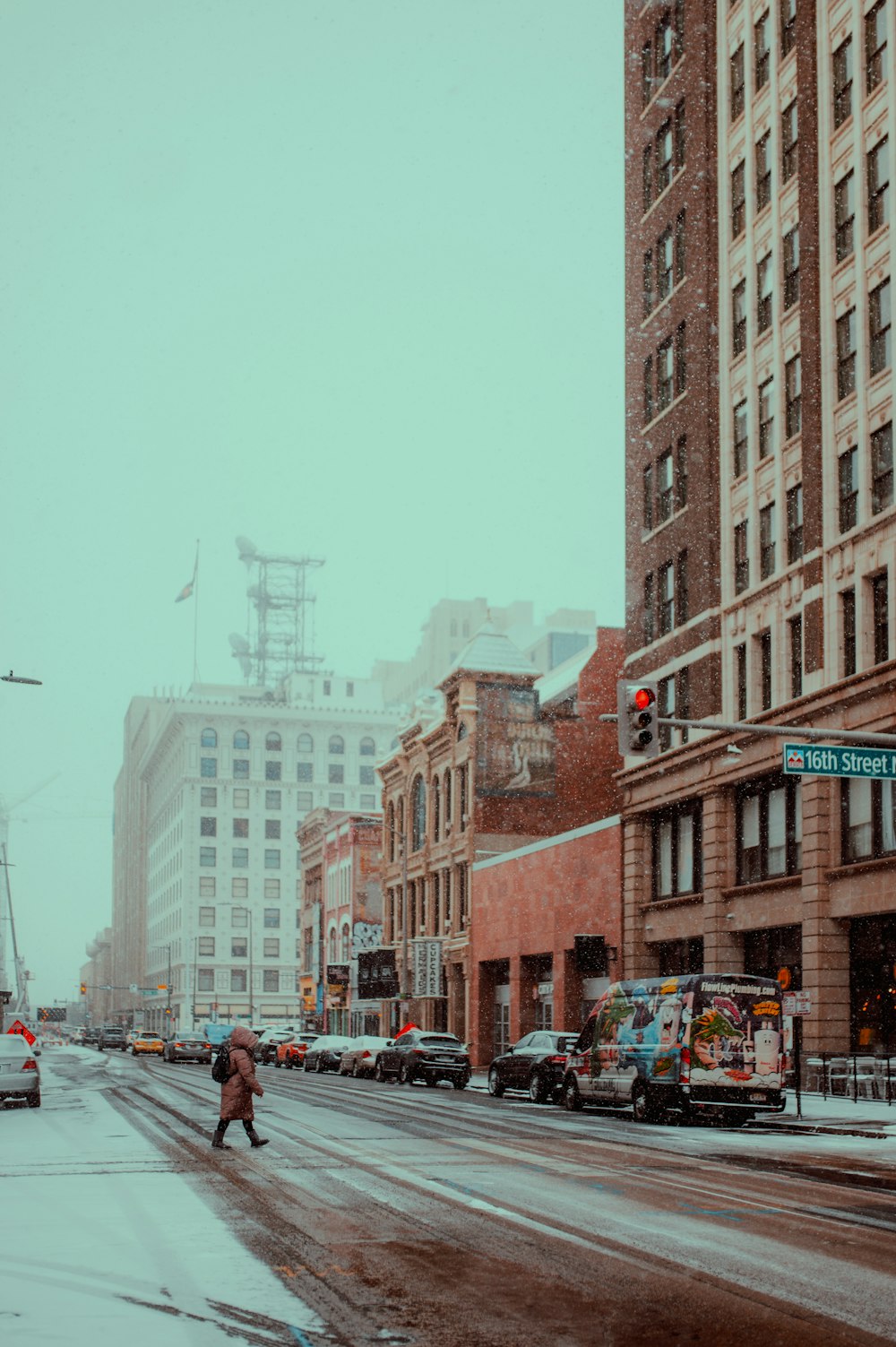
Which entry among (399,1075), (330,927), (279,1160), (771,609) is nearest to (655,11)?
(771,609)

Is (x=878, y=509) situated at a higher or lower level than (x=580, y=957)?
higher

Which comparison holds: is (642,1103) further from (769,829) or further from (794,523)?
(794,523)

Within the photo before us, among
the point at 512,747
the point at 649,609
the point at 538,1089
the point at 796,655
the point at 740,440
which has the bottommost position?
the point at 538,1089

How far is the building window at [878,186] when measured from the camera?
120 feet

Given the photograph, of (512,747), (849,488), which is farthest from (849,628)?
(512,747)

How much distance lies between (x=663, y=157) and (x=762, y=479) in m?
13.9

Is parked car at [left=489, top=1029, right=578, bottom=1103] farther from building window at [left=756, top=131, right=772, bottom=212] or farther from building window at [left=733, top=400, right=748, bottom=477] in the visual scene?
building window at [left=756, top=131, right=772, bottom=212]

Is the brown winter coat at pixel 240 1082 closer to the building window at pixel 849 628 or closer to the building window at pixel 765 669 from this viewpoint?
the building window at pixel 849 628

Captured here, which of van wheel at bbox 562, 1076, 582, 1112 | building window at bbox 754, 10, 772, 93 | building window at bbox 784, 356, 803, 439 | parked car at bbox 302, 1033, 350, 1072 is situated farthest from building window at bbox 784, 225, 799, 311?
parked car at bbox 302, 1033, 350, 1072

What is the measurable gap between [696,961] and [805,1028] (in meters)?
9.31

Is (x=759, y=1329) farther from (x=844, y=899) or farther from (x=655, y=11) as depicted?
(x=655, y=11)

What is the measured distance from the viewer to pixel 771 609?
136 feet

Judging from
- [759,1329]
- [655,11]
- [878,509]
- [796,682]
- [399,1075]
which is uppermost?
[655,11]

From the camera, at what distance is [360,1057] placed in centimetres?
5347
